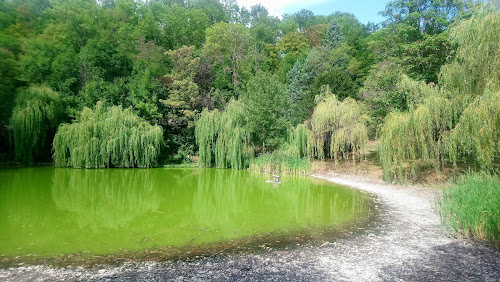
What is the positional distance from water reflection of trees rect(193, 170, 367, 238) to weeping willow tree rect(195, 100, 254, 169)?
501 cm

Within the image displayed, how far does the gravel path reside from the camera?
4.10 metres

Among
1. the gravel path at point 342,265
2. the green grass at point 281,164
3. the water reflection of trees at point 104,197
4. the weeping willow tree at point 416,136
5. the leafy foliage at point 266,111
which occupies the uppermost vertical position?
the leafy foliage at point 266,111

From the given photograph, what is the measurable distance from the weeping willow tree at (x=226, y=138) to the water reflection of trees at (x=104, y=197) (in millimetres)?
5641

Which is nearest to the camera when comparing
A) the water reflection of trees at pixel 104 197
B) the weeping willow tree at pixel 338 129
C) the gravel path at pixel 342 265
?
the gravel path at pixel 342 265

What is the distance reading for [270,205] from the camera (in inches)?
367

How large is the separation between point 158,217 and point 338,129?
40.2 feet

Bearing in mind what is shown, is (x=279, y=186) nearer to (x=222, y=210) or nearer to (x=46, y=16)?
(x=222, y=210)

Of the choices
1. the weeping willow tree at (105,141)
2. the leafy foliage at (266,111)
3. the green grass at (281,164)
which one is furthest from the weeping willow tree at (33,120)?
the green grass at (281,164)

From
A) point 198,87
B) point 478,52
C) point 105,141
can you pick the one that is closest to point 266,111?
point 198,87

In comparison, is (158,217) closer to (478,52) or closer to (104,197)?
(104,197)

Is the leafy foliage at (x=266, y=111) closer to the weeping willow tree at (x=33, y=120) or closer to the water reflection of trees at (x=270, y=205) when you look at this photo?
the water reflection of trees at (x=270, y=205)

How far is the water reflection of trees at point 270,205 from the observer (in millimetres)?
7129

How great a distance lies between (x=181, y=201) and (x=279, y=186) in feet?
16.4

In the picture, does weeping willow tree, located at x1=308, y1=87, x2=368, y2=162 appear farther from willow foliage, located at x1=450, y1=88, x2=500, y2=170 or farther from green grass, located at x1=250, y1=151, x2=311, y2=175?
willow foliage, located at x1=450, y1=88, x2=500, y2=170
